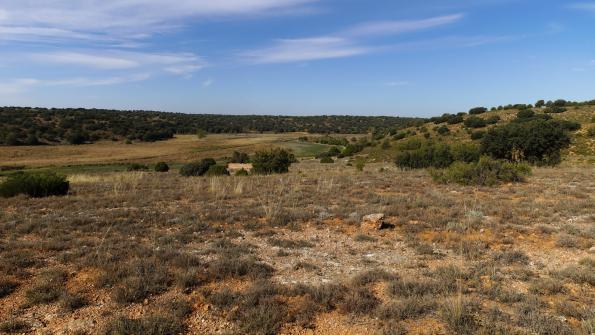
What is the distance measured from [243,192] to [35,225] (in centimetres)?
795

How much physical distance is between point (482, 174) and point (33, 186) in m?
18.4

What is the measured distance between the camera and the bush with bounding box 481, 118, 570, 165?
28094 mm

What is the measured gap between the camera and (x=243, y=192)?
16359 mm

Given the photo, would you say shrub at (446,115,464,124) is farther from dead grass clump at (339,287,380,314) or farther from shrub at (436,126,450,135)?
dead grass clump at (339,287,380,314)

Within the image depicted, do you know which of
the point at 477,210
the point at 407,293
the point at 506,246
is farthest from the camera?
the point at 477,210

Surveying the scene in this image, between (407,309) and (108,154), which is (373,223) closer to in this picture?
(407,309)

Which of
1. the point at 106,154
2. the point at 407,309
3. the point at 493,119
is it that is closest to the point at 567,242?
the point at 407,309

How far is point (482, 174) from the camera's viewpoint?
17734 millimetres

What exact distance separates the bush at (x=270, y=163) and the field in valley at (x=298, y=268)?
695 inches

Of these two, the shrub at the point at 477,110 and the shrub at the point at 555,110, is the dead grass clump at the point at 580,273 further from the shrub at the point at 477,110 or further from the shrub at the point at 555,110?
the shrub at the point at 477,110

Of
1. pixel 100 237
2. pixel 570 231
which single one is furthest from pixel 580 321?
pixel 100 237

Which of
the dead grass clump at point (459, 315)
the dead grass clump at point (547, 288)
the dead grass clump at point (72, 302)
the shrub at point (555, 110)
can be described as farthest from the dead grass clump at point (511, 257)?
the shrub at point (555, 110)

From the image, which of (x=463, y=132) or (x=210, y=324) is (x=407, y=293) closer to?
(x=210, y=324)

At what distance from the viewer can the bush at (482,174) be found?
1748 centimetres
